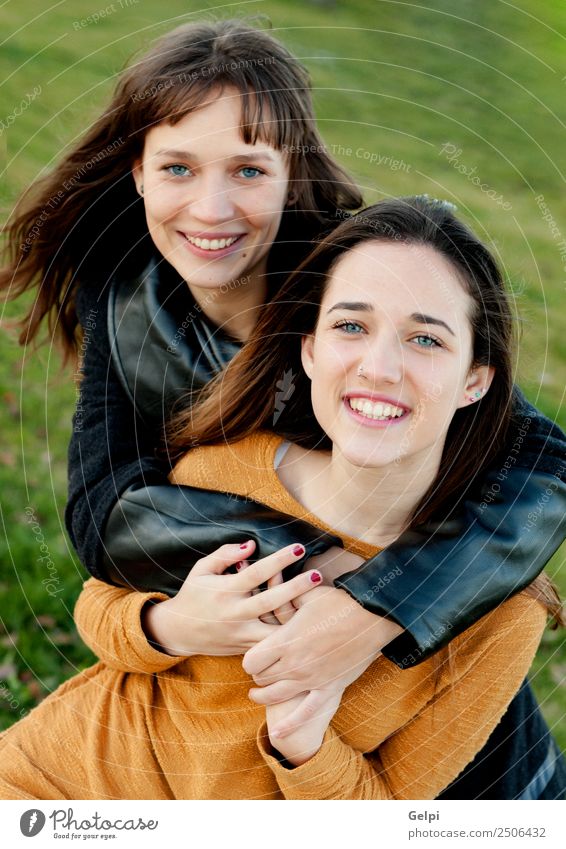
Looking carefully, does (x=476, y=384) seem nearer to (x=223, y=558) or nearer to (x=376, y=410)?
(x=376, y=410)

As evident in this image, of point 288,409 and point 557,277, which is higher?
point 557,277

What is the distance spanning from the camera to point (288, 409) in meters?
1.29

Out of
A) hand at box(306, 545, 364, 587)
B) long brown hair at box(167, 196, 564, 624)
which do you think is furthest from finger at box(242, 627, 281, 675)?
long brown hair at box(167, 196, 564, 624)

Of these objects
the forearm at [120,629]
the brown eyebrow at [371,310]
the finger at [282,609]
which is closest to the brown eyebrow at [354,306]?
the brown eyebrow at [371,310]

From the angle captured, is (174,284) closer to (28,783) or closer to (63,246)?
(63,246)

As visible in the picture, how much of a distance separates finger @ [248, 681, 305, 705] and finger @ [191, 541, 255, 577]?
15 centimetres

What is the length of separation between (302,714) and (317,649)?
0.08 m

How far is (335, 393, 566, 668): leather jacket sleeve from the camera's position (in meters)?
1.14

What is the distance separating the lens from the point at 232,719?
1.25 meters

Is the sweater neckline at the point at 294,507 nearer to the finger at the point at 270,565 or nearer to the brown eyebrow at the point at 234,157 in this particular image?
the finger at the point at 270,565

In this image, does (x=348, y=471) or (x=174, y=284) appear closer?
(x=348, y=471)

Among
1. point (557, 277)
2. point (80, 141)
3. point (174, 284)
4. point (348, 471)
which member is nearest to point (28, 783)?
point (348, 471)

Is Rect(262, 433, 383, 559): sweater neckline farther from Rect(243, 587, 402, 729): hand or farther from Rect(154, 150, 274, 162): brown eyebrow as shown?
Rect(154, 150, 274, 162): brown eyebrow

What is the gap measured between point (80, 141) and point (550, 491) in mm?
799
